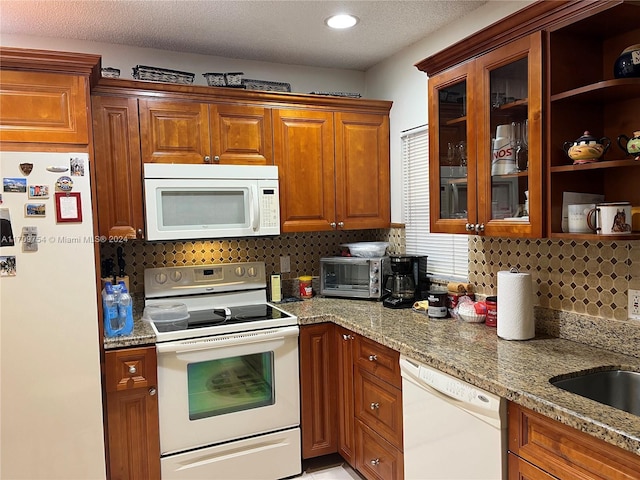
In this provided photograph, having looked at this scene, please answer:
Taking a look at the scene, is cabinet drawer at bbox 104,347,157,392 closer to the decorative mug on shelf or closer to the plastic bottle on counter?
the plastic bottle on counter

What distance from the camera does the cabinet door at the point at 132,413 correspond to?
2.31m

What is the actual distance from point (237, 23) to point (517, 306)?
202cm

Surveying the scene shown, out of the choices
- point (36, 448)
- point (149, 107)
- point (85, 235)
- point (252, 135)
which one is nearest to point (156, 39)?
point (149, 107)

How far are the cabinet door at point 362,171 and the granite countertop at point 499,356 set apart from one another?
2.30 ft

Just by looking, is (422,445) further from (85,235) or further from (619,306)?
(85,235)

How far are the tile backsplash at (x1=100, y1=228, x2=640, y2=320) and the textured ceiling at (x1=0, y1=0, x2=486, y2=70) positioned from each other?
3.97 ft

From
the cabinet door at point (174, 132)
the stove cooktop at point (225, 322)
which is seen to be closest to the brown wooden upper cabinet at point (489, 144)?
the stove cooktop at point (225, 322)

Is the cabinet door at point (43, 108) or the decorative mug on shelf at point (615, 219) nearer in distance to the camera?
the decorative mug on shelf at point (615, 219)

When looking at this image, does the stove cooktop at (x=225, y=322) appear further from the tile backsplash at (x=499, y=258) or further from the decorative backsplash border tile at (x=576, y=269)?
the decorative backsplash border tile at (x=576, y=269)

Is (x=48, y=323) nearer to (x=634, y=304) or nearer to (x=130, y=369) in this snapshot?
(x=130, y=369)

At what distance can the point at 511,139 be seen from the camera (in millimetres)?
2027

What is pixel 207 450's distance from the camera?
2.48 m

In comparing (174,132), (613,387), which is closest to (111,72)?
(174,132)

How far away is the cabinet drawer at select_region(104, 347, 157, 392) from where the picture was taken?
2.30 m
